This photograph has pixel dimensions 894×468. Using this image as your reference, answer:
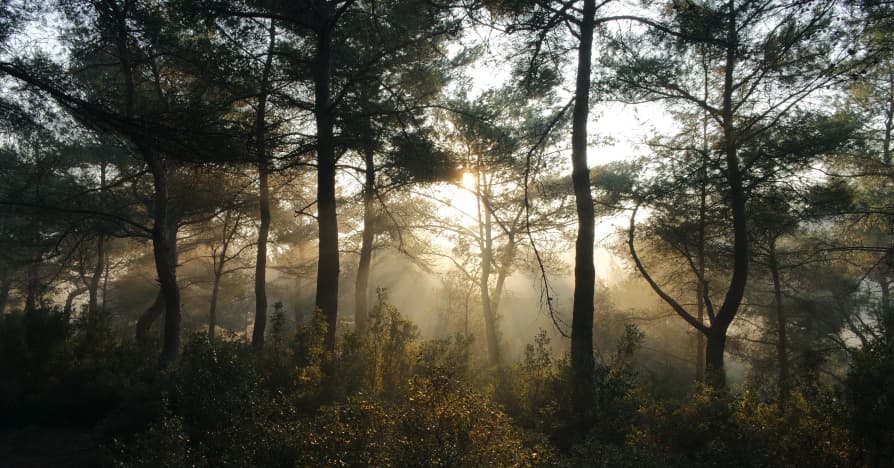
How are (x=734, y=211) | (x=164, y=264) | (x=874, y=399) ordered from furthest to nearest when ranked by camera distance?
1. (x=734, y=211)
2. (x=164, y=264)
3. (x=874, y=399)

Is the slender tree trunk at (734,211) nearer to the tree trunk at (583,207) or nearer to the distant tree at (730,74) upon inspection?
the distant tree at (730,74)

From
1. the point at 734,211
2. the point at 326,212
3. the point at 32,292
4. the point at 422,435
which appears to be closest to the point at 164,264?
the point at 326,212

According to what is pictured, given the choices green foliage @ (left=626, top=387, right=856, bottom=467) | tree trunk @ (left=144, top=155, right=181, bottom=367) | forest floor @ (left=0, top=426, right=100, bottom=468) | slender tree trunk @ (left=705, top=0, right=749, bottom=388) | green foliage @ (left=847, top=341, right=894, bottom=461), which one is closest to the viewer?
green foliage @ (left=847, top=341, right=894, bottom=461)

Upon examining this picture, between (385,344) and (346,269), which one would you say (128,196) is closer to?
(385,344)

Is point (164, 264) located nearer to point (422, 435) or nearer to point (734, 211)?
point (422, 435)

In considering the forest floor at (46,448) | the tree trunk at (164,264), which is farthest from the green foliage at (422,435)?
the tree trunk at (164,264)

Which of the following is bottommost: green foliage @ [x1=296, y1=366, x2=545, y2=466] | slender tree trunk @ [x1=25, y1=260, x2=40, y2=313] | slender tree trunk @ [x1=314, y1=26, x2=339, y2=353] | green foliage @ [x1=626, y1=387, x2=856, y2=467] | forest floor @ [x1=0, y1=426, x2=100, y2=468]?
forest floor @ [x1=0, y1=426, x2=100, y2=468]

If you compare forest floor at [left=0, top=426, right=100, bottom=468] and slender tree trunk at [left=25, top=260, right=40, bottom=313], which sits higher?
slender tree trunk at [left=25, top=260, right=40, bottom=313]

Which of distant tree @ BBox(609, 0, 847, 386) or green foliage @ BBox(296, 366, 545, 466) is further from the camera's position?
distant tree @ BBox(609, 0, 847, 386)

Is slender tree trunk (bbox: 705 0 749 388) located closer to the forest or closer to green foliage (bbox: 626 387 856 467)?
the forest

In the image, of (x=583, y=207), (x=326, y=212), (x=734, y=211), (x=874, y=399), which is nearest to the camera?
(x=874, y=399)

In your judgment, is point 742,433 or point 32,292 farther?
point 32,292

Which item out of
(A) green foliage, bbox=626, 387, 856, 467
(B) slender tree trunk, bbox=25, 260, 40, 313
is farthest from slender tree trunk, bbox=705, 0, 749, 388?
(B) slender tree trunk, bbox=25, 260, 40, 313

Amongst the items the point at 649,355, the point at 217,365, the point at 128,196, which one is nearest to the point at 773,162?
the point at 217,365
